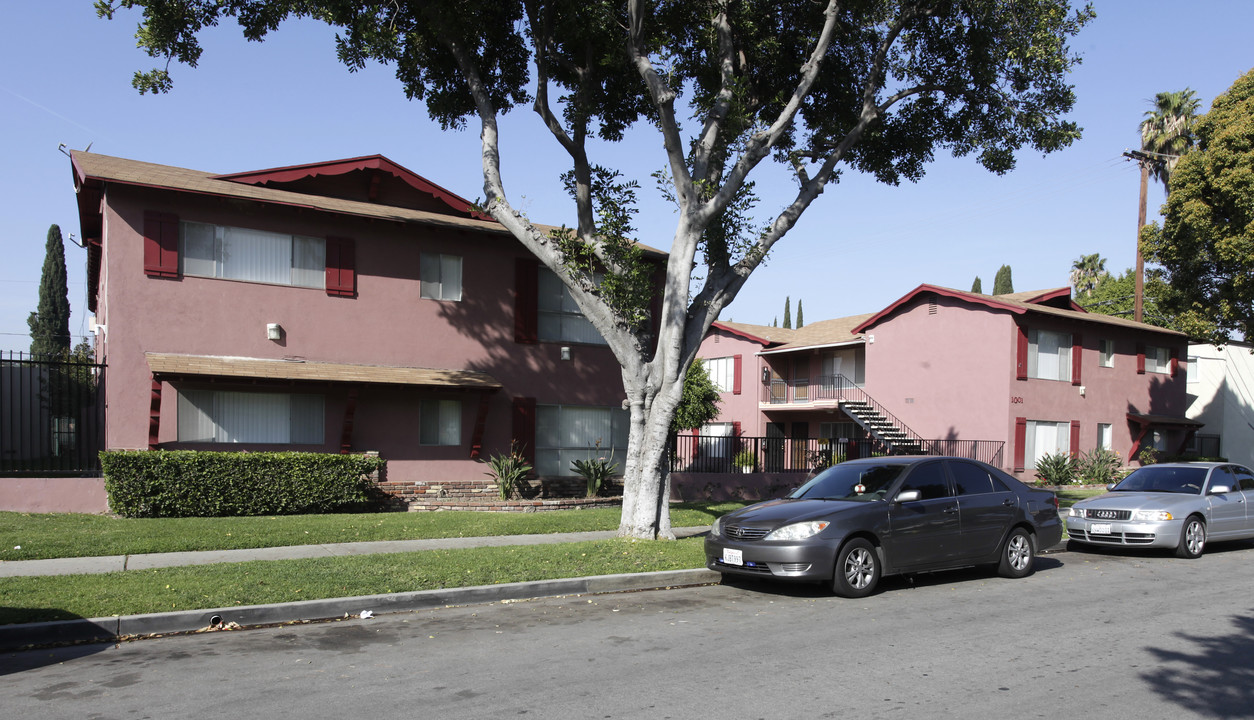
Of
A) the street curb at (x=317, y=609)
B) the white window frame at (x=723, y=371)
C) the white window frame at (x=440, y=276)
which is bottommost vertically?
the street curb at (x=317, y=609)

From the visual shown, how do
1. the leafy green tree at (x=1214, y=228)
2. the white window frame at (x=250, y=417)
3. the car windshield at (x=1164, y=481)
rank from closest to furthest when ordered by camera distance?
the car windshield at (x=1164, y=481) < the white window frame at (x=250, y=417) < the leafy green tree at (x=1214, y=228)

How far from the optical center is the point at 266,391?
16.3 m

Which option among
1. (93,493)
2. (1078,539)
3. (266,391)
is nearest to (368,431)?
(266,391)

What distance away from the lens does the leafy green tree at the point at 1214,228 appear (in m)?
24.0

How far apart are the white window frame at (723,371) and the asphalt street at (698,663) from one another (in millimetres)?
29957

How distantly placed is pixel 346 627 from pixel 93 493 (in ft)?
30.8

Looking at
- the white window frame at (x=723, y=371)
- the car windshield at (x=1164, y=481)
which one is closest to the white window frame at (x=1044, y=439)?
the white window frame at (x=723, y=371)

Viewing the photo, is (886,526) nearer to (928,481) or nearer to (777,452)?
(928,481)

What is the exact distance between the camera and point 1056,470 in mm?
27859

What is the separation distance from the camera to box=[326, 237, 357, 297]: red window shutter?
1708cm

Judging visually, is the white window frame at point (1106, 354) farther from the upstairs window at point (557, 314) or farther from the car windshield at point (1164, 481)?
the upstairs window at point (557, 314)

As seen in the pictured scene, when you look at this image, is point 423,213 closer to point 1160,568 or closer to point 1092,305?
point 1160,568

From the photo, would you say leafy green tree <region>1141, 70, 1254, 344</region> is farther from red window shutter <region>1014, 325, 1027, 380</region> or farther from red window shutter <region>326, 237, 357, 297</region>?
red window shutter <region>326, 237, 357, 297</region>

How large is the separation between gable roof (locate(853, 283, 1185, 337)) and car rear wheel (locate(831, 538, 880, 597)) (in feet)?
68.8
